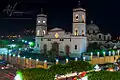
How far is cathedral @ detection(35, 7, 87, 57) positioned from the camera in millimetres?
41594

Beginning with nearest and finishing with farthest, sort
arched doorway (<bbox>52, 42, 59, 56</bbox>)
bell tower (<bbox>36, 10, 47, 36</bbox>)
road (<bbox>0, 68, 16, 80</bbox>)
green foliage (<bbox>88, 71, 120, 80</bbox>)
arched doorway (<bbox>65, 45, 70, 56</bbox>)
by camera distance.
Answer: green foliage (<bbox>88, 71, 120, 80</bbox>), road (<bbox>0, 68, 16, 80</bbox>), arched doorway (<bbox>65, 45, 70, 56</bbox>), arched doorway (<bbox>52, 42, 59, 56</bbox>), bell tower (<bbox>36, 10, 47, 36</bbox>)

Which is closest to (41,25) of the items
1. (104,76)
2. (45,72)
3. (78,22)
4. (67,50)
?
(67,50)

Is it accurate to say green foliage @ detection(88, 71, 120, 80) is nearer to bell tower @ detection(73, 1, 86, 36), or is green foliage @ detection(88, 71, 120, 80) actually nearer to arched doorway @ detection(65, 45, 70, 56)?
bell tower @ detection(73, 1, 86, 36)

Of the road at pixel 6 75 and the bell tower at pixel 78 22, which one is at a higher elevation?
the bell tower at pixel 78 22

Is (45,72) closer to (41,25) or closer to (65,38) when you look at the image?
(65,38)

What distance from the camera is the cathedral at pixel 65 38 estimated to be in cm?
4159

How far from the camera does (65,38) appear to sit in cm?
4322

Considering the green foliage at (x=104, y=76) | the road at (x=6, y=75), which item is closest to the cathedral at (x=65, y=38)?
the road at (x=6, y=75)

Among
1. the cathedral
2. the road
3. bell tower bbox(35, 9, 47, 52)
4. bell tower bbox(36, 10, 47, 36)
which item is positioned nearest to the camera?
the road

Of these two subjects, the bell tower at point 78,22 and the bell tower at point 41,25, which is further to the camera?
the bell tower at point 41,25

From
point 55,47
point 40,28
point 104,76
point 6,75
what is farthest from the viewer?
point 40,28

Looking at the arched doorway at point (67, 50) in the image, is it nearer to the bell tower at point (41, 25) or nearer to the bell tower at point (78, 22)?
the bell tower at point (78, 22)

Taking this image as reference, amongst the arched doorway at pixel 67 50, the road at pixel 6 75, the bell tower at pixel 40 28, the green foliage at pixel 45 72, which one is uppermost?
the bell tower at pixel 40 28

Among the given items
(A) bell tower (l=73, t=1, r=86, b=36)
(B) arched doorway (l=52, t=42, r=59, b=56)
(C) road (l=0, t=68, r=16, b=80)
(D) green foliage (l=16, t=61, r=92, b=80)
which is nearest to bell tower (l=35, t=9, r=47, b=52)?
(B) arched doorway (l=52, t=42, r=59, b=56)
